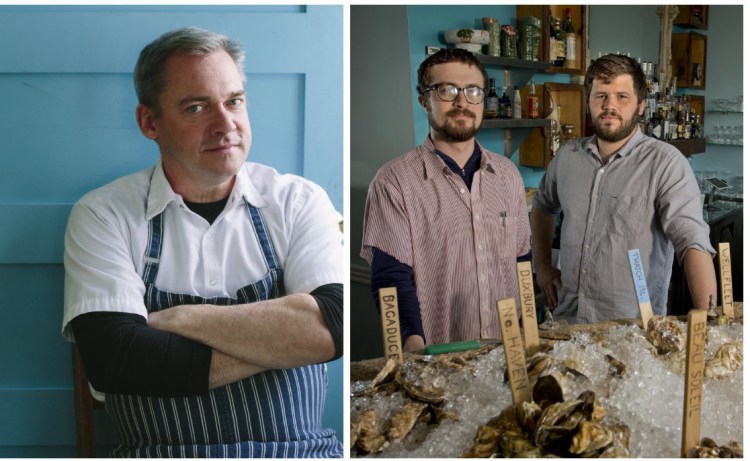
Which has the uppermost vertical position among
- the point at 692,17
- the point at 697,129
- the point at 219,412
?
the point at 692,17

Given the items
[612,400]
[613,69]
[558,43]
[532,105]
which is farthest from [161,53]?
[558,43]

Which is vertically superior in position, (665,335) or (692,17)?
(692,17)

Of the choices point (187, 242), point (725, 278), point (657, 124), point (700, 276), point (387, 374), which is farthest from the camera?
point (657, 124)

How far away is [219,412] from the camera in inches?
49.8

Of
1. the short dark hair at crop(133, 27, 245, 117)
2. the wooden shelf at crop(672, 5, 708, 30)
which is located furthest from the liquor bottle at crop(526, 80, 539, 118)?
the short dark hair at crop(133, 27, 245, 117)

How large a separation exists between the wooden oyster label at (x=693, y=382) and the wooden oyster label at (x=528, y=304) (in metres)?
0.31

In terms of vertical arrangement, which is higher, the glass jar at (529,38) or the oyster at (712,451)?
the glass jar at (529,38)

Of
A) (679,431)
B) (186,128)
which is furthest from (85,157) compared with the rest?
(679,431)

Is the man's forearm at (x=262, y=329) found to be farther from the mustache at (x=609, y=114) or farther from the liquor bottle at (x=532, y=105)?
the liquor bottle at (x=532, y=105)

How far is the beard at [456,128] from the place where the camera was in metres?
1.83

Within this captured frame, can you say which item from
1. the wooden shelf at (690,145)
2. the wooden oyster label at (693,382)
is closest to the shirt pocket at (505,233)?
the wooden oyster label at (693,382)

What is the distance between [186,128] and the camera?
49.9 inches

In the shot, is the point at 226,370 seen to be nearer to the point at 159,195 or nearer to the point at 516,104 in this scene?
the point at 159,195

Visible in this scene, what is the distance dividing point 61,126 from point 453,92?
101 centimetres
